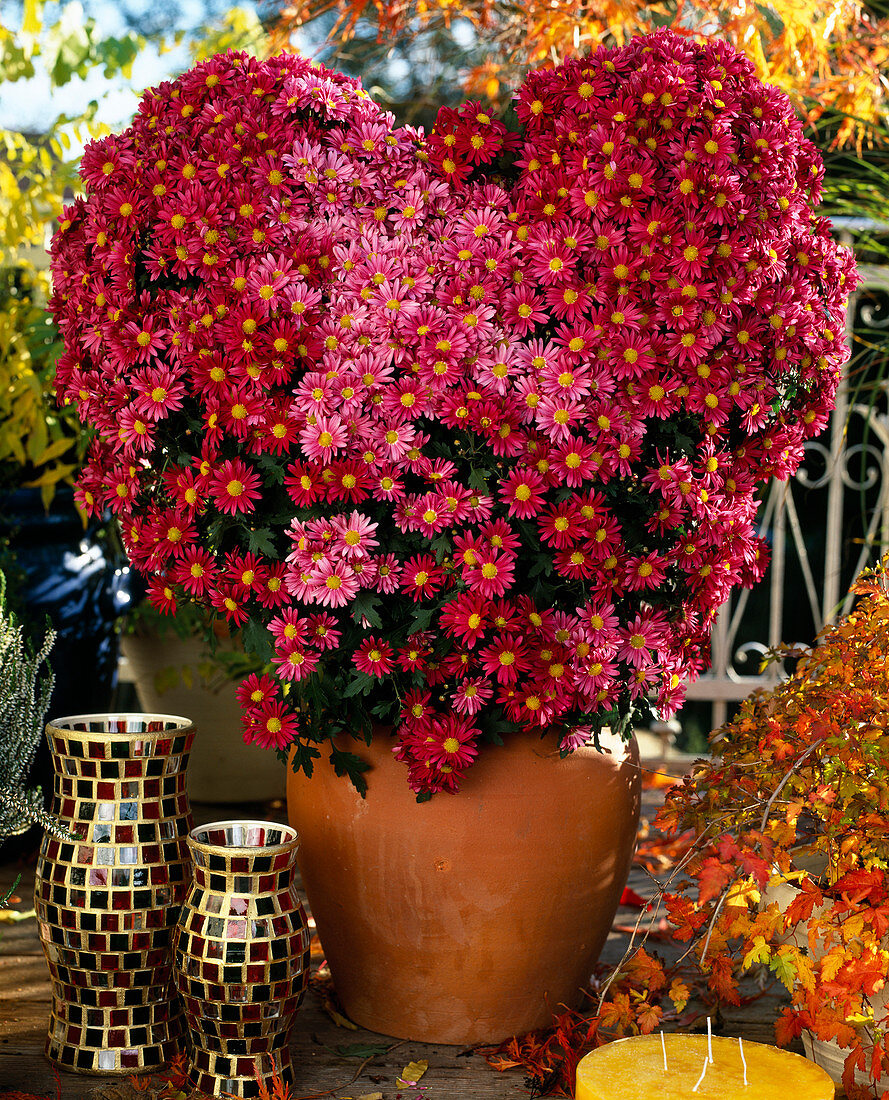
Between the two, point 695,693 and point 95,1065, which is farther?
point 695,693

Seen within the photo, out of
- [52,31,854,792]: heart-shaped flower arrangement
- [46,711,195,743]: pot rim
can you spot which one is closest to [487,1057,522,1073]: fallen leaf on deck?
[52,31,854,792]: heart-shaped flower arrangement

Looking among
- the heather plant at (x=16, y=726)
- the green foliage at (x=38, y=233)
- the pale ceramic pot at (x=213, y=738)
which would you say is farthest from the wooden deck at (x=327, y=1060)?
the green foliage at (x=38, y=233)

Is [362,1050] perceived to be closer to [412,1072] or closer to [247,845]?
[412,1072]

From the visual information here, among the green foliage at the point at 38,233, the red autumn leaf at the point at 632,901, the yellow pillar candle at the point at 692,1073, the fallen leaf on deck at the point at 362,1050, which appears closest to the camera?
the yellow pillar candle at the point at 692,1073

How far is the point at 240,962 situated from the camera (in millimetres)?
1519

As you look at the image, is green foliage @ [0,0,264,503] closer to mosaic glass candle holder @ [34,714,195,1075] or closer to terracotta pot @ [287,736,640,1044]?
mosaic glass candle holder @ [34,714,195,1075]

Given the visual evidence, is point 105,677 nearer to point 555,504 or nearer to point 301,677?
point 301,677

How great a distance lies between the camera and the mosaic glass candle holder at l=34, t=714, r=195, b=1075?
5.38 ft

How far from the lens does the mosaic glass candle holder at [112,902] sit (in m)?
1.64

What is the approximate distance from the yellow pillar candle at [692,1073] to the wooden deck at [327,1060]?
0.32m

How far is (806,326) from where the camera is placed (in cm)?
164

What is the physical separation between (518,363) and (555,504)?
0.20 metres

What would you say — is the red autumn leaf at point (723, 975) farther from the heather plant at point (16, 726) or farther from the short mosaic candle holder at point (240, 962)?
the heather plant at point (16, 726)

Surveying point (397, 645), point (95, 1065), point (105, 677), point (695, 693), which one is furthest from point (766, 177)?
point (695, 693)
